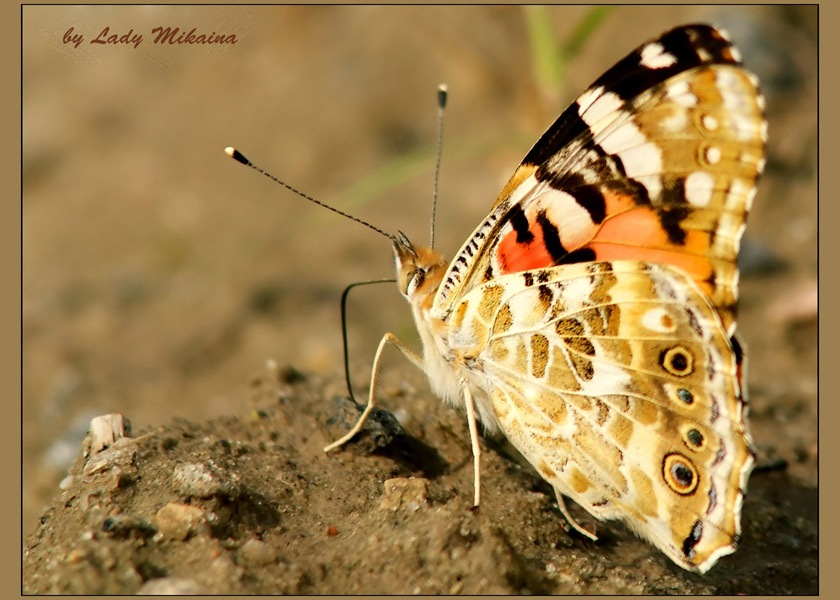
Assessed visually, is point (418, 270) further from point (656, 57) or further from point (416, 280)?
point (656, 57)

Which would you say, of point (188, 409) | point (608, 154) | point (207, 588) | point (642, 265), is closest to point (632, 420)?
point (642, 265)

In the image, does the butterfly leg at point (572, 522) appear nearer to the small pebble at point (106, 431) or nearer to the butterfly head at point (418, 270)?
the butterfly head at point (418, 270)

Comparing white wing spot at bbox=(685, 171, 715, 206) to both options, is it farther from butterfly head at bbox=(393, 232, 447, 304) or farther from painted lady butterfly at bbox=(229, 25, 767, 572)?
butterfly head at bbox=(393, 232, 447, 304)

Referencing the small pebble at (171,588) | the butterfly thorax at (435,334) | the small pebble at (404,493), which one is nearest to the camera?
the small pebble at (171,588)

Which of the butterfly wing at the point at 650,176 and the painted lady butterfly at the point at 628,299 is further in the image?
the butterfly wing at the point at 650,176

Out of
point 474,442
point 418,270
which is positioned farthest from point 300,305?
point 474,442

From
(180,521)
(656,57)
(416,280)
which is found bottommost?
(180,521)

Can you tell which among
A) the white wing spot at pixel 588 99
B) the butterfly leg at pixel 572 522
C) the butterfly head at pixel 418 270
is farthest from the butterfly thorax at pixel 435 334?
the white wing spot at pixel 588 99
